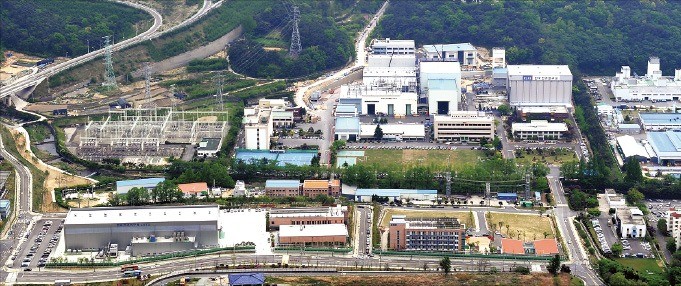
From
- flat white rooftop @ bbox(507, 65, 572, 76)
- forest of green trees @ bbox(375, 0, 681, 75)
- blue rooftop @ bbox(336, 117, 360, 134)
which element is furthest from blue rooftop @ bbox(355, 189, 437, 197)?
forest of green trees @ bbox(375, 0, 681, 75)

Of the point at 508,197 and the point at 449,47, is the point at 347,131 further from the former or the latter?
the point at 449,47

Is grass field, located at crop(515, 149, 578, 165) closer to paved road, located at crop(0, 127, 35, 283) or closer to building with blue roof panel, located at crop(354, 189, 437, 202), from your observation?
building with blue roof panel, located at crop(354, 189, 437, 202)

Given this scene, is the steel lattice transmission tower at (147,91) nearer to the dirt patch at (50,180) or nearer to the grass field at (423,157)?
the dirt patch at (50,180)

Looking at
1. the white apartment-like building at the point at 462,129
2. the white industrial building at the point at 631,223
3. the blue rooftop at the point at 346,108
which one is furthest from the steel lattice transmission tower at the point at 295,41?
the white industrial building at the point at 631,223

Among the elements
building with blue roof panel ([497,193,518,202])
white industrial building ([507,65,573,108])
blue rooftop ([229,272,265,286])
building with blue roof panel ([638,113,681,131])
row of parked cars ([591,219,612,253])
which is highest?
white industrial building ([507,65,573,108])

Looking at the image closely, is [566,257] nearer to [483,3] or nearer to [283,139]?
[283,139]

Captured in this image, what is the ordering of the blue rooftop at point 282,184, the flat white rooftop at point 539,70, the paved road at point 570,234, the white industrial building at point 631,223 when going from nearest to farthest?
the paved road at point 570,234 < the white industrial building at point 631,223 < the blue rooftop at point 282,184 < the flat white rooftop at point 539,70
